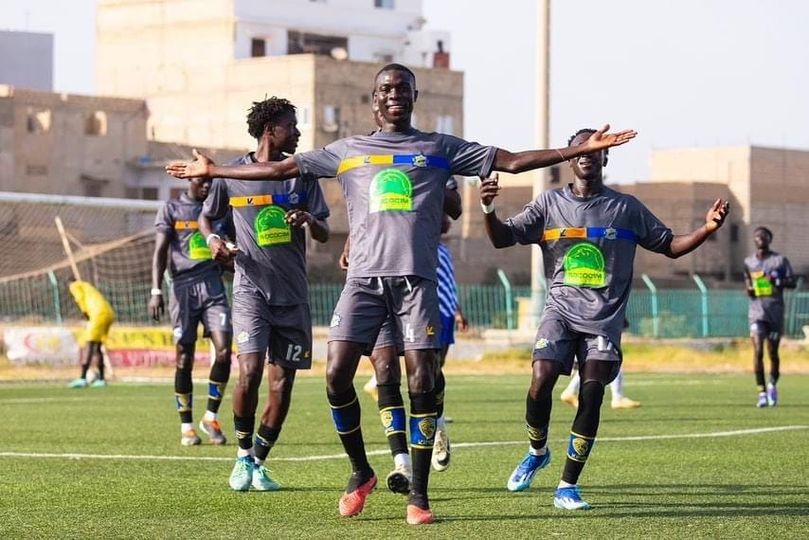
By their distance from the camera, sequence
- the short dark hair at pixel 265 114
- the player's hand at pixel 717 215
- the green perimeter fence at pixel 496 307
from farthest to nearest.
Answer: the green perimeter fence at pixel 496 307
the short dark hair at pixel 265 114
the player's hand at pixel 717 215

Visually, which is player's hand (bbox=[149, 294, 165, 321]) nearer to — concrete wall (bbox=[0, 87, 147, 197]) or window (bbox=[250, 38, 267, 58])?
concrete wall (bbox=[0, 87, 147, 197])

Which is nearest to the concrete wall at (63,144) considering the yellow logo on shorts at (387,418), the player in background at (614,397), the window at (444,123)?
the window at (444,123)

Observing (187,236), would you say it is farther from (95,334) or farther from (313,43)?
(313,43)

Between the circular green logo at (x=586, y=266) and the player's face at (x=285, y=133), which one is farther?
the player's face at (x=285, y=133)

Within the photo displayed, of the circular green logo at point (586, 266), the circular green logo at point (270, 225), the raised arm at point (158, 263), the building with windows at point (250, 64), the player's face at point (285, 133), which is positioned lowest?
the raised arm at point (158, 263)

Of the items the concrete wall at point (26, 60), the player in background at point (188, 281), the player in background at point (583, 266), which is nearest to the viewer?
the player in background at point (583, 266)

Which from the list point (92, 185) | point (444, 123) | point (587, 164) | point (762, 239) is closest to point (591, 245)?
point (587, 164)

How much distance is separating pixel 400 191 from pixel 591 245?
5.20 ft

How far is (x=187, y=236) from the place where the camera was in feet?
49.2

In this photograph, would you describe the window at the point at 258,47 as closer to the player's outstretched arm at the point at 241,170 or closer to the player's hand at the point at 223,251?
the player's hand at the point at 223,251

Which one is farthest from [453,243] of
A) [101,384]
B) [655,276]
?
[101,384]

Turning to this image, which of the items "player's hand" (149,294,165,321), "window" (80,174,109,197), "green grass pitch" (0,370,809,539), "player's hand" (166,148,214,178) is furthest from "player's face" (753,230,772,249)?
"window" (80,174,109,197)

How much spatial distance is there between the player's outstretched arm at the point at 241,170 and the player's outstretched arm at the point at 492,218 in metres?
0.99

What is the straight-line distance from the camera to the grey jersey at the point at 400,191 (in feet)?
30.4
